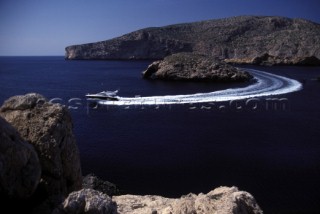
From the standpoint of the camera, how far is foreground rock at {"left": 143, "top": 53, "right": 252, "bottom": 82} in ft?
332

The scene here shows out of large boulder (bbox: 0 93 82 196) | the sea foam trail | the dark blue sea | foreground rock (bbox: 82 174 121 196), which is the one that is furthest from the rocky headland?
the sea foam trail

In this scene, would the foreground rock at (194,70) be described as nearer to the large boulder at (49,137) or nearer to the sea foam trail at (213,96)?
the sea foam trail at (213,96)

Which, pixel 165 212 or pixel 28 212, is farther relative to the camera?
pixel 165 212

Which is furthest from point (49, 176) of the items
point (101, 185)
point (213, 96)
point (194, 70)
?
point (194, 70)

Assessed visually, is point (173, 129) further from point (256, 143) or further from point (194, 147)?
point (256, 143)

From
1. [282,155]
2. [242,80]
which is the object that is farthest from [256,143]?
[242,80]

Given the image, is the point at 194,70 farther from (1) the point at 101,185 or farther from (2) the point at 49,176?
(2) the point at 49,176

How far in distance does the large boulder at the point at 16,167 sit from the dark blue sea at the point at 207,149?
18.4 meters

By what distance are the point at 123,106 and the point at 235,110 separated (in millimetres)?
19678

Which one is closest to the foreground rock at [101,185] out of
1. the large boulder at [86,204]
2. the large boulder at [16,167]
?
the large boulder at [16,167]

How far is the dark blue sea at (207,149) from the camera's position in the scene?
29.6 meters

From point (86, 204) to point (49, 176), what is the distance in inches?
120

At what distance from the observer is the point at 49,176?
→ 13.2 metres

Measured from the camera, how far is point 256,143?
1603 inches
